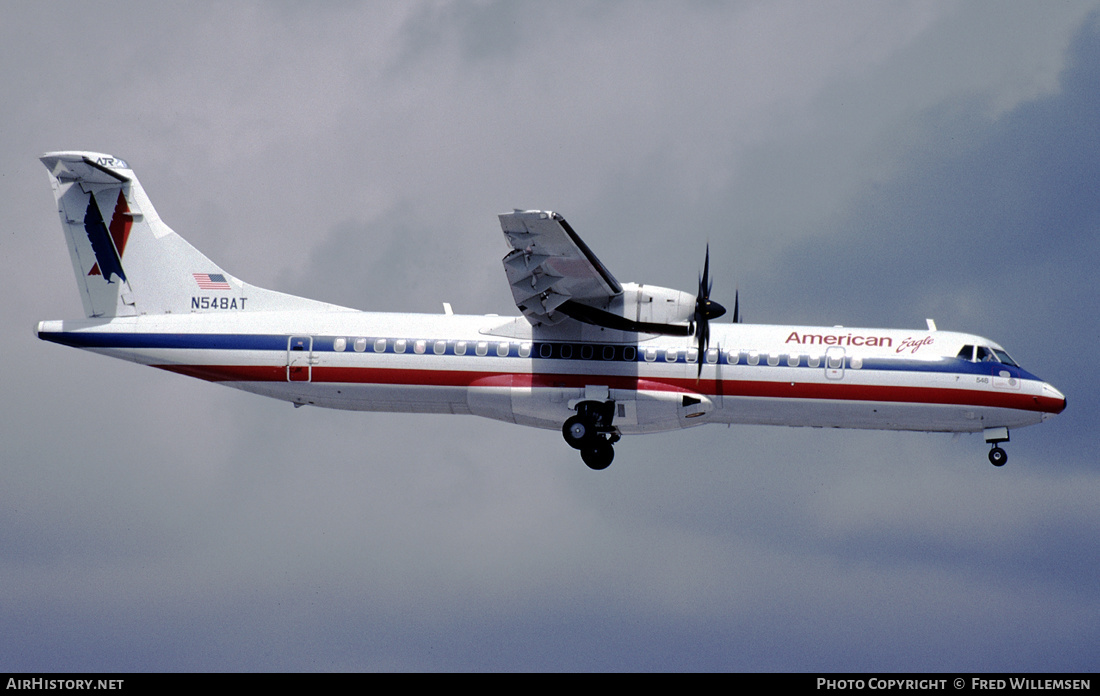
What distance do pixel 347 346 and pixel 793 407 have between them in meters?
13.2

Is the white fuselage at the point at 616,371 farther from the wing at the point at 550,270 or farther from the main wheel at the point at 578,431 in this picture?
the wing at the point at 550,270

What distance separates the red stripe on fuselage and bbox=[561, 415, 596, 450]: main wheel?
3.35ft

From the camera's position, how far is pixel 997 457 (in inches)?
1481

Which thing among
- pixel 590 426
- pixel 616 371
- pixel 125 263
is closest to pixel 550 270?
pixel 616 371

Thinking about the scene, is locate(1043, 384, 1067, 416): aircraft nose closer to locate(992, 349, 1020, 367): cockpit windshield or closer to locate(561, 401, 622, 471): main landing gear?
locate(992, 349, 1020, 367): cockpit windshield

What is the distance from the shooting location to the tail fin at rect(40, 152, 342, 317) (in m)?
39.6

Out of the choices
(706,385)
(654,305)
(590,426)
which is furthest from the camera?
(706,385)

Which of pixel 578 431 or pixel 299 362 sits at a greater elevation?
pixel 299 362

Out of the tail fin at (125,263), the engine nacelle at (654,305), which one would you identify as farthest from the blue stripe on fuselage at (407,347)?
the engine nacelle at (654,305)

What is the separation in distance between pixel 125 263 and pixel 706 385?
1819 centimetres

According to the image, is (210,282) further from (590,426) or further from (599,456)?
(599,456)

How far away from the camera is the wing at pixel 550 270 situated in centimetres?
3388
